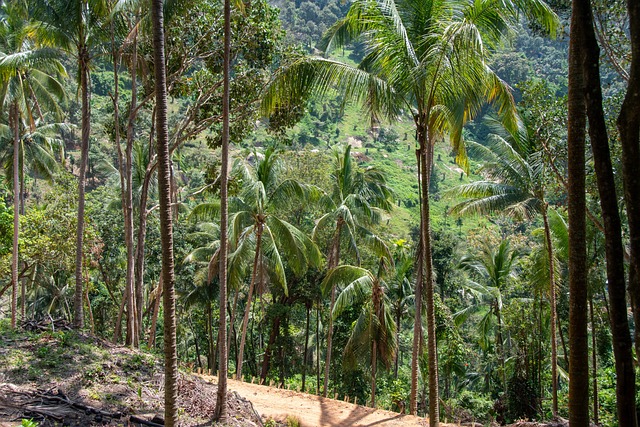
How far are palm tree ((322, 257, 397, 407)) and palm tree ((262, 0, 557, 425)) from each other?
7.22m

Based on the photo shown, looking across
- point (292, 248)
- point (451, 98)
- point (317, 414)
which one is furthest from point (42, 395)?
point (292, 248)

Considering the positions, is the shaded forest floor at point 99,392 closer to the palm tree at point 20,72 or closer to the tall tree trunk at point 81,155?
the tall tree trunk at point 81,155

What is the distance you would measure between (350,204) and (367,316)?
448 cm

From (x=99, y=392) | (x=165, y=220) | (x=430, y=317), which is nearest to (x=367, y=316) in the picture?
(x=430, y=317)

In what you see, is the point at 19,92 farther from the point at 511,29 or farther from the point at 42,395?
the point at 511,29

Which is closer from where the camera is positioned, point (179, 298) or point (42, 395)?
point (42, 395)

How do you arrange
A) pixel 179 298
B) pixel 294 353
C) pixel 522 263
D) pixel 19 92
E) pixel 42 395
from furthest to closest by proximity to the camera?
pixel 294 353 → pixel 179 298 → pixel 522 263 → pixel 19 92 → pixel 42 395

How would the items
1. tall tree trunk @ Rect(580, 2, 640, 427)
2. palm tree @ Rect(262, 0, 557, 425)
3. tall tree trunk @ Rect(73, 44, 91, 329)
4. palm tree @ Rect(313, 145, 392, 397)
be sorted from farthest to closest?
1. palm tree @ Rect(313, 145, 392, 397)
2. tall tree trunk @ Rect(73, 44, 91, 329)
3. palm tree @ Rect(262, 0, 557, 425)
4. tall tree trunk @ Rect(580, 2, 640, 427)

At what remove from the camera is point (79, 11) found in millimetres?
13062

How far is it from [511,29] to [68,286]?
26.1m

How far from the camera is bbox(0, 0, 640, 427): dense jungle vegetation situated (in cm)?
714

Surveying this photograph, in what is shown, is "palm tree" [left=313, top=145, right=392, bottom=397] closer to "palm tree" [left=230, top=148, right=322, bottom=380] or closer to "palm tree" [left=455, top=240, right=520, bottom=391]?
"palm tree" [left=230, top=148, right=322, bottom=380]

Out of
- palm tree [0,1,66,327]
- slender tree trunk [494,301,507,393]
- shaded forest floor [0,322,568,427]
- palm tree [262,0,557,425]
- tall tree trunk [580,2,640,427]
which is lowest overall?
slender tree trunk [494,301,507,393]

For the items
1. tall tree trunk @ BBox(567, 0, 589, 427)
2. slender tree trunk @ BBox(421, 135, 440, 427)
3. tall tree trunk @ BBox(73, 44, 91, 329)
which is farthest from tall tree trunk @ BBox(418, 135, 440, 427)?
tall tree trunk @ BBox(73, 44, 91, 329)
